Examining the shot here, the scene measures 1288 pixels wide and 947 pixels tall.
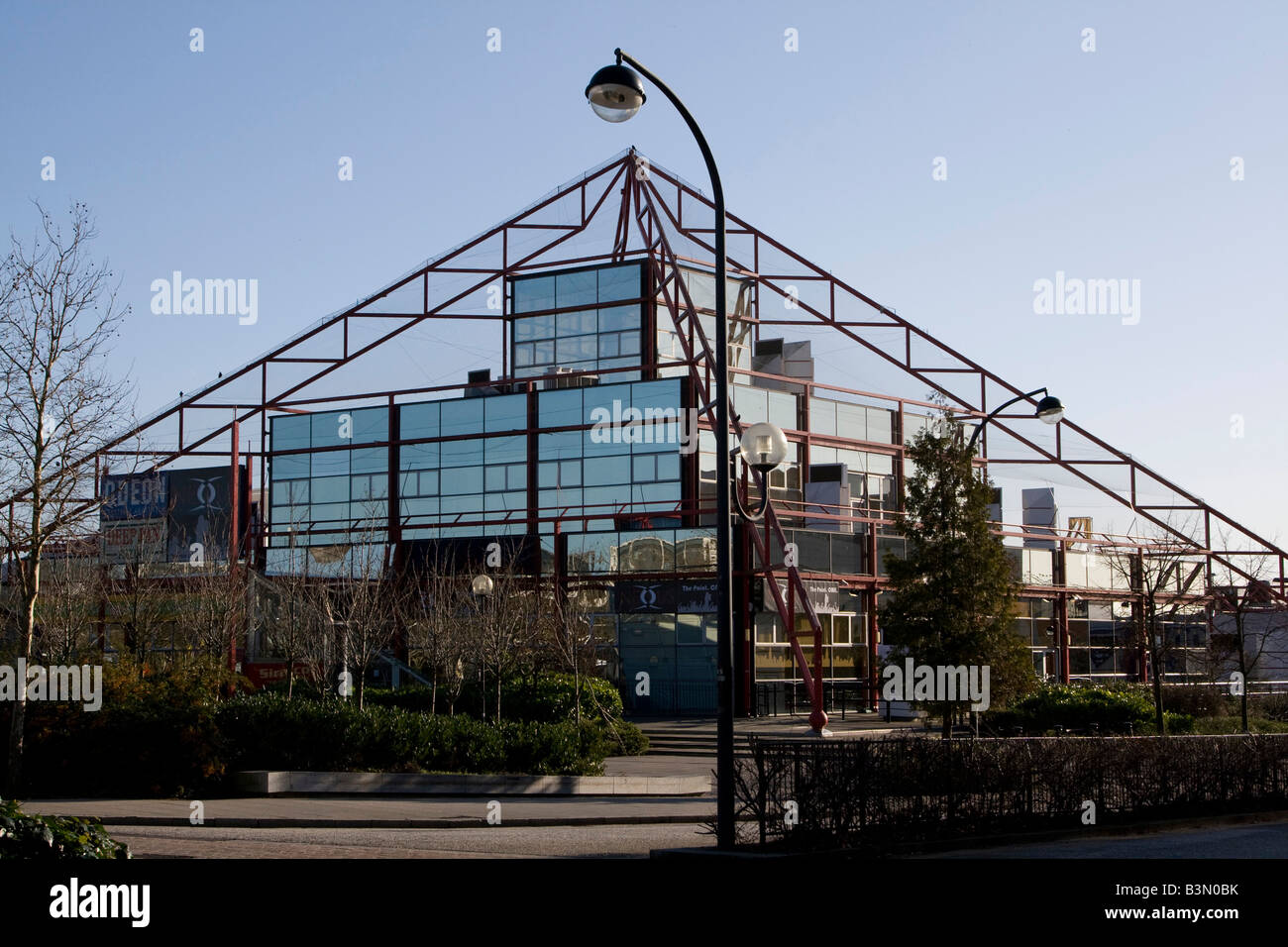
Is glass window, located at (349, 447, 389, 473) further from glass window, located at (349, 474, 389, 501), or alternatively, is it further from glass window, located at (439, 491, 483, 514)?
glass window, located at (439, 491, 483, 514)

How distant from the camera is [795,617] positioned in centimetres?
4381

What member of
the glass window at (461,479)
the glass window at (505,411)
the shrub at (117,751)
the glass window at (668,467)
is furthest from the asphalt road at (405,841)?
the glass window at (461,479)

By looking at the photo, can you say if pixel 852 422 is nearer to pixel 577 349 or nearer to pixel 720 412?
pixel 577 349

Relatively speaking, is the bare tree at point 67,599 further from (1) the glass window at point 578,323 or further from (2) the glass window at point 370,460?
(1) the glass window at point 578,323

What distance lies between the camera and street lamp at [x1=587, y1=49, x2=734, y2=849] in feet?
45.5

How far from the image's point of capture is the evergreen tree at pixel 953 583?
86.5 ft

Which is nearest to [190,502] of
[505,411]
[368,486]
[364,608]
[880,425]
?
[368,486]

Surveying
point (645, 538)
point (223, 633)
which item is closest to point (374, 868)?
point (223, 633)

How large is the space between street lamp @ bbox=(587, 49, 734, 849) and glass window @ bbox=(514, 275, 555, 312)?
36934 millimetres

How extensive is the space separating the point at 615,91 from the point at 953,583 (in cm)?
1525

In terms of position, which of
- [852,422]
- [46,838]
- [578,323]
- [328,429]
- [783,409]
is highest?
[578,323]

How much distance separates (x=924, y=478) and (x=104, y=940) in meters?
20.3

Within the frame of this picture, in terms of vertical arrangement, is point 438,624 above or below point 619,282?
below

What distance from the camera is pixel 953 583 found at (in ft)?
87.0
